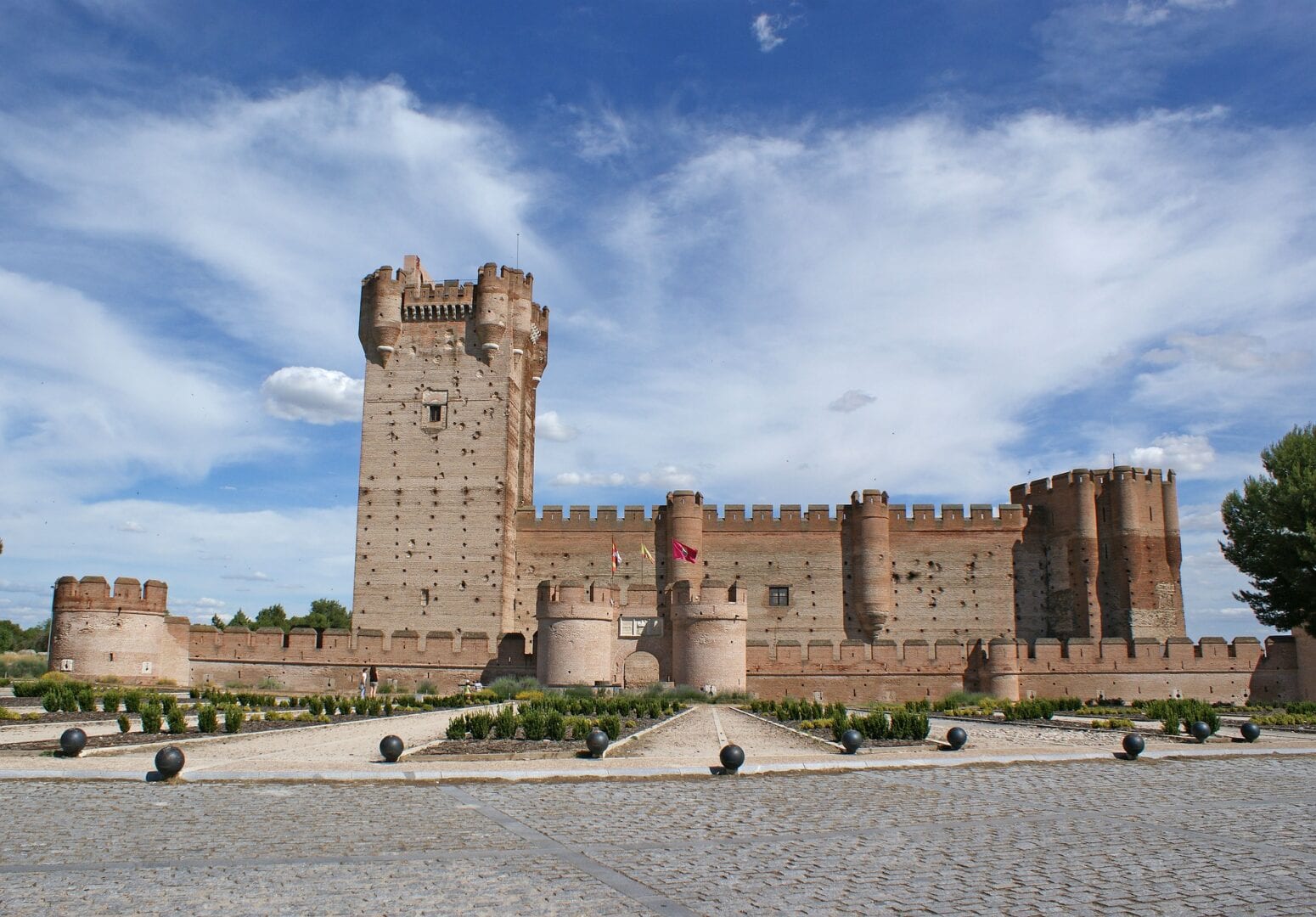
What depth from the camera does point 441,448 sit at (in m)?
38.1

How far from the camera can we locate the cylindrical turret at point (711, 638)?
29234mm

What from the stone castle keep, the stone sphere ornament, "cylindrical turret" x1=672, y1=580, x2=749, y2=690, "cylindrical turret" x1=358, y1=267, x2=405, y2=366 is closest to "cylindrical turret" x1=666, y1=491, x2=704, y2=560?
the stone castle keep

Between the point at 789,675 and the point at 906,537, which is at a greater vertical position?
the point at 906,537

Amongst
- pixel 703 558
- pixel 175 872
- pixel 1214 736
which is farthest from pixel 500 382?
pixel 175 872

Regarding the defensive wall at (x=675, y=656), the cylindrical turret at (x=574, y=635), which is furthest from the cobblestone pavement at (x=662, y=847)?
the defensive wall at (x=675, y=656)

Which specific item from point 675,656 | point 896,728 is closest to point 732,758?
point 896,728

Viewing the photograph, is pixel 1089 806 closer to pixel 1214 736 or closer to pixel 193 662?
pixel 1214 736

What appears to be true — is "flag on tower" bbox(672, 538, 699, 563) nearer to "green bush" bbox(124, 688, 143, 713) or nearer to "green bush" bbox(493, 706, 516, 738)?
"green bush" bbox(124, 688, 143, 713)

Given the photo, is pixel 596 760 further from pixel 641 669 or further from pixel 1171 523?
pixel 1171 523

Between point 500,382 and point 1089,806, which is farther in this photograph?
point 500,382

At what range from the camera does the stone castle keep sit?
103 feet

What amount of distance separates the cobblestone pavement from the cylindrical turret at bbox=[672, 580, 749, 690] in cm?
1784

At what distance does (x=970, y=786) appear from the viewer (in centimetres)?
1112

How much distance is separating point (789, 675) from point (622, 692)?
611cm
